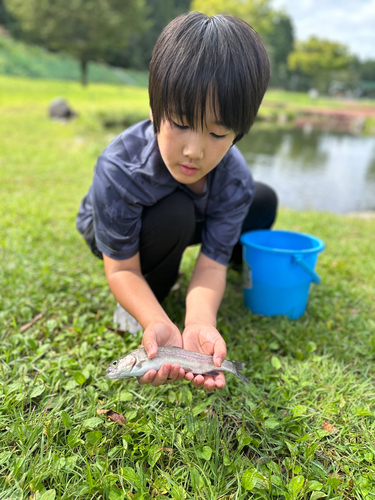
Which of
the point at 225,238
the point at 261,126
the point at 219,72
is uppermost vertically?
the point at 219,72

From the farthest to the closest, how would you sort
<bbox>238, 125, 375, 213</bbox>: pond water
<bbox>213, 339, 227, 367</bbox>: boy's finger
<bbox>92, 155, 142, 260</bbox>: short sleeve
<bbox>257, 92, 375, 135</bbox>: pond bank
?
<bbox>257, 92, 375, 135</bbox>: pond bank
<bbox>238, 125, 375, 213</bbox>: pond water
<bbox>92, 155, 142, 260</bbox>: short sleeve
<bbox>213, 339, 227, 367</bbox>: boy's finger

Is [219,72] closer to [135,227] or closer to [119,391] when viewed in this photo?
[135,227]

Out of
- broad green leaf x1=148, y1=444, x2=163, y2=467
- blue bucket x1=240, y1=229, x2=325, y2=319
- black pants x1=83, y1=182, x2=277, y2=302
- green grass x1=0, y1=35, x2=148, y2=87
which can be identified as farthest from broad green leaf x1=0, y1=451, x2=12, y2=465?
green grass x1=0, y1=35, x2=148, y2=87

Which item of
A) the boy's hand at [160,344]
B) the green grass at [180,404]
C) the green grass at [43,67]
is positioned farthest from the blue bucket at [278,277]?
the green grass at [43,67]

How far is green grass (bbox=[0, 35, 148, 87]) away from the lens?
21.9m

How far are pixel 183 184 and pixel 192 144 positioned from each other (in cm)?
47

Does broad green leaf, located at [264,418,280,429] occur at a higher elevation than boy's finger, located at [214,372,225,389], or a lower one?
lower

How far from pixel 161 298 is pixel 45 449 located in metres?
0.94

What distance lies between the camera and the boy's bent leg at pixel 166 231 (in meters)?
1.77

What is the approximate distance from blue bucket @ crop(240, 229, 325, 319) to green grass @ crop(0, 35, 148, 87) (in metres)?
22.9

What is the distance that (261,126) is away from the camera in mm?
19125

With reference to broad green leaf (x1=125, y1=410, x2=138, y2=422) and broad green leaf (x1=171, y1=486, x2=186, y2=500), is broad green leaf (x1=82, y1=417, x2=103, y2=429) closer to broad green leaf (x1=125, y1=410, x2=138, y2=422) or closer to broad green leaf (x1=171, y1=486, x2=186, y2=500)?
broad green leaf (x1=125, y1=410, x2=138, y2=422)

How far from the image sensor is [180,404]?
154 cm

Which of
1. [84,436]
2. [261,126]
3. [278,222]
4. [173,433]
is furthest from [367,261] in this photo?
[261,126]
